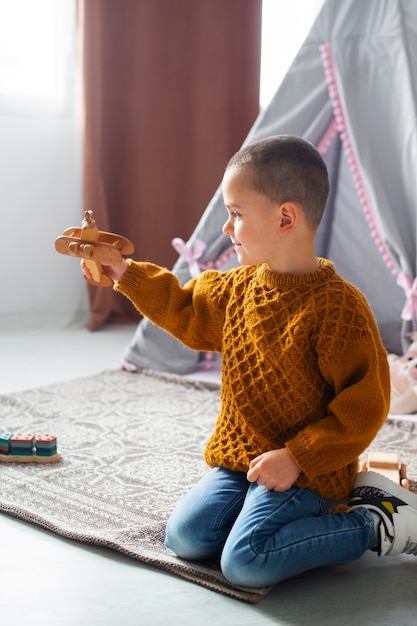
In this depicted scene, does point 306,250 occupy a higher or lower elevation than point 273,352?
higher

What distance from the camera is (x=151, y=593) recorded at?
1.21m

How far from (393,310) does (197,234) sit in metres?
0.66

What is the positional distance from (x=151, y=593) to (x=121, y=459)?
0.58 metres

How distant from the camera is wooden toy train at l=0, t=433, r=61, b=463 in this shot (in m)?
1.72

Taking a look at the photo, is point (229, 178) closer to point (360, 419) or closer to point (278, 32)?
point (360, 419)

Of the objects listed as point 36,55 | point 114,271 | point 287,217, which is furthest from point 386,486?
point 36,55

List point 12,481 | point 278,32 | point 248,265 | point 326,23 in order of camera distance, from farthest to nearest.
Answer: point 278,32
point 326,23
point 12,481
point 248,265


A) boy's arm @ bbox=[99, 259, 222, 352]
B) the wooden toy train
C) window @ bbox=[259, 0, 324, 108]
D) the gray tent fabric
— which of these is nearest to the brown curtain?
window @ bbox=[259, 0, 324, 108]

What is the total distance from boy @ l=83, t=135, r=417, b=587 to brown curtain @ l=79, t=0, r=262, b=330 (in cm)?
209

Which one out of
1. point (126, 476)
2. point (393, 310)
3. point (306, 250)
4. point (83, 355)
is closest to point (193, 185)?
point (83, 355)

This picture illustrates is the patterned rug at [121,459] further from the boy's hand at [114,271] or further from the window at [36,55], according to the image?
the window at [36,55]

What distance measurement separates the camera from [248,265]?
138 cm

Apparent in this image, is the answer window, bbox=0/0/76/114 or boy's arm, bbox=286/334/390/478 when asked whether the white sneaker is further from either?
window, bbox=0/0/76/114

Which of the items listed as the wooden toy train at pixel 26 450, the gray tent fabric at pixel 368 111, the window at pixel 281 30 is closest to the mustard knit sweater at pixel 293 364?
the wooden toy train at pixel 26 450
